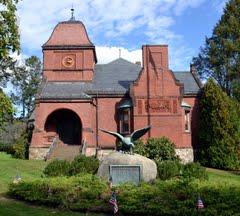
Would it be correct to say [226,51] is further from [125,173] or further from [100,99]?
[125,173]

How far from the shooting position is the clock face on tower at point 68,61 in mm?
34500

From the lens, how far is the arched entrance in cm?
3288

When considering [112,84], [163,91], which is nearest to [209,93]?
[163,91]

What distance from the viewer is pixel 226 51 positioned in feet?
137

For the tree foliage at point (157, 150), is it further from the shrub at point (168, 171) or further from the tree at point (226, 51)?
the tree at point (226, 51)

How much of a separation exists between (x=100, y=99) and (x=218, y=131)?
10.9m

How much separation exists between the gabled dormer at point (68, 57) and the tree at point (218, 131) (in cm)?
1155

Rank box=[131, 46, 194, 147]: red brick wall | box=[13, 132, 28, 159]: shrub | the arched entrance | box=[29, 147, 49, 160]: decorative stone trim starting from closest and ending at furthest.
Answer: box=[29, 147, 49, 160]: decorative stone trim < box=[13, 132, 28, 159]: shrub < box=[131, 46, 194, 147]: red brick wall < the arched entrance

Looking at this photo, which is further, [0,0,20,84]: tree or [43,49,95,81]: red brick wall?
[43,49,95,81]: red brick wall

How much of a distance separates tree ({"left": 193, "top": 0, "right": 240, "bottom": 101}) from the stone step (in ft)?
63.2

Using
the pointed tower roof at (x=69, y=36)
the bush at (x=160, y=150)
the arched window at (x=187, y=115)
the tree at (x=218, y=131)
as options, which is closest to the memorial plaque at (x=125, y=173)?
the bush at (x=160, y=150)

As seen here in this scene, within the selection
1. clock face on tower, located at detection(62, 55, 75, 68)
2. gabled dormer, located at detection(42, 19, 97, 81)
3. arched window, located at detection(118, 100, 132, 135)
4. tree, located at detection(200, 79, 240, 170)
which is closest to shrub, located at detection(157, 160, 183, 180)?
tree, located at detection(200, 79, 240, 170)

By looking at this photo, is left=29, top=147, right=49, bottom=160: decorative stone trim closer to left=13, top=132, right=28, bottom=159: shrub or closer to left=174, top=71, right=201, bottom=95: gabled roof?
left=13, top=132, right=28, bottom=159: shrub

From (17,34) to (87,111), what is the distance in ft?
65.8
